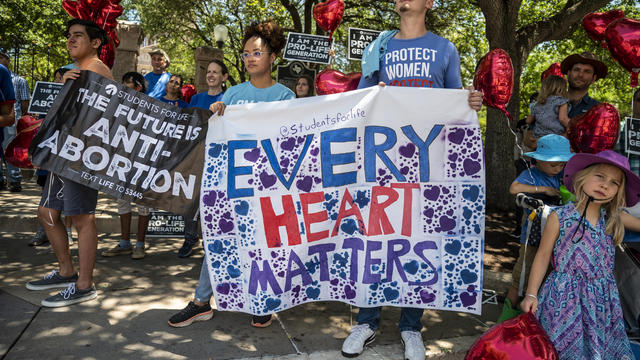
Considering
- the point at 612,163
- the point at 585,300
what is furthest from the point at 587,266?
the point at 612,163

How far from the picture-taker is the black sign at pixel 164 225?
4980mm

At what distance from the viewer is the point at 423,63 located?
2.89 metres

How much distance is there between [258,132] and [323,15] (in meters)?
3.76

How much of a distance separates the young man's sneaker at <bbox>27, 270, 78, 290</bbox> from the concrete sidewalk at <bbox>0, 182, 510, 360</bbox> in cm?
6

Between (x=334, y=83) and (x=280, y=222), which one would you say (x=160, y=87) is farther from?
(x=280, y=222)

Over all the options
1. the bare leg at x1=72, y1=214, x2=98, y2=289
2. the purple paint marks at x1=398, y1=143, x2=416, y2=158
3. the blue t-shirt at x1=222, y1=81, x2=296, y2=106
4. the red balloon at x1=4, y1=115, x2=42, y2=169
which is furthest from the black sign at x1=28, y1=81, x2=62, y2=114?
the purple paint marks at x1=398, y1=143, x2=416, y2=158

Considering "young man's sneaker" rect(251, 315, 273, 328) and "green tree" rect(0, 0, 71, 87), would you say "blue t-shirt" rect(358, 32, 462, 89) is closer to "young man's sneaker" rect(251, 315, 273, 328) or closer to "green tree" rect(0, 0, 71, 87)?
"young man's sneaker" rect(251, 315, 273, 328)

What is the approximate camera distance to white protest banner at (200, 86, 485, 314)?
2824 mm

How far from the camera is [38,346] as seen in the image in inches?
104

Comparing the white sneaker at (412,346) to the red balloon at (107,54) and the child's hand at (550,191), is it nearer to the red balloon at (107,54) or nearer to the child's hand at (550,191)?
the child's hand at (550,191)

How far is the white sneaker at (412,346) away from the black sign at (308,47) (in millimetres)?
4164

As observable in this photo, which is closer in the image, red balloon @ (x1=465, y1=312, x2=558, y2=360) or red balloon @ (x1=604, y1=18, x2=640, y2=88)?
red balloon @ (x1=465, y1=312, x2=558, y2=360)

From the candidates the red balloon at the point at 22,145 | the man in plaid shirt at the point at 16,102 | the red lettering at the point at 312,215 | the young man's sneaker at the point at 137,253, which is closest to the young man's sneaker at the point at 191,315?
the red lettering at the point at 312,215

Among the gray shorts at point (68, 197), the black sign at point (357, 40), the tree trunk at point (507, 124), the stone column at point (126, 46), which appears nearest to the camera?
the gray shorts at point (68, 197)
